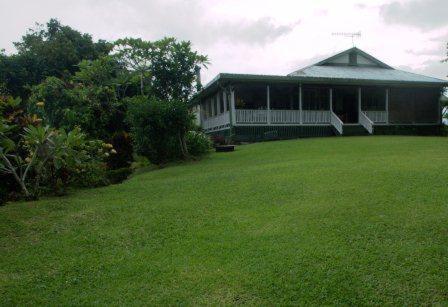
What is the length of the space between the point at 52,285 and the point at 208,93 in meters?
19.4

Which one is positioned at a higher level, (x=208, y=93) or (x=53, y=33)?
(x=53, y=33)

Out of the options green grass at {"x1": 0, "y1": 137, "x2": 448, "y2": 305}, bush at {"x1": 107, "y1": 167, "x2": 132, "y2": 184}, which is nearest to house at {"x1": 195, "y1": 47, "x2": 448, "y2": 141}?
bush at {"x1": 107, "y1": 167, "x2": 132, "y2": 184}

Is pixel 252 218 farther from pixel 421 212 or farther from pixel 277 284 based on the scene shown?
pixel 421 212

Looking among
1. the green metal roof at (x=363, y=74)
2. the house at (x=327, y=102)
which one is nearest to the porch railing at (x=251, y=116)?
the house at (x=327, y=102)

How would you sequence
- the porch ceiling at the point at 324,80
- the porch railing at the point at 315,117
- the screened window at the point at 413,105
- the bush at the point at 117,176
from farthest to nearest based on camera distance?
1. the screened window at the point at 413,105
2. the porch railing at the point at 315,117
3. the porch ceiling at the point at 324,80
4. the bush at the point at 117,176

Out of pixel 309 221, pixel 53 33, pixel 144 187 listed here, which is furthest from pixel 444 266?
pixel 53 33

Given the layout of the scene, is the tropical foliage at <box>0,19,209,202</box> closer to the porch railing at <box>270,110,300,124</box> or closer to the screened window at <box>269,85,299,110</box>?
the porch railing at <box>270,110,300,124</box>

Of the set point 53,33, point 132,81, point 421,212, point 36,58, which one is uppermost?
point 53,33

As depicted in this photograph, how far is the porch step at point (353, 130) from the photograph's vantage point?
19.0 meters

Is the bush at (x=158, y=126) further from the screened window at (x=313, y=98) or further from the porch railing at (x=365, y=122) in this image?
the screened window at (x=313, y=98)

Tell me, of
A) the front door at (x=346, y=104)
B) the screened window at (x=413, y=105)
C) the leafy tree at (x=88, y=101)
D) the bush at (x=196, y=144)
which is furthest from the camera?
the screened window at (x=413, y=105)

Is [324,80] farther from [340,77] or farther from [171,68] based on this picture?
[171,68]

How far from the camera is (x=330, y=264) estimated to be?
3965 millimetres

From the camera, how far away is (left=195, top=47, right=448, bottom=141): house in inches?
728
